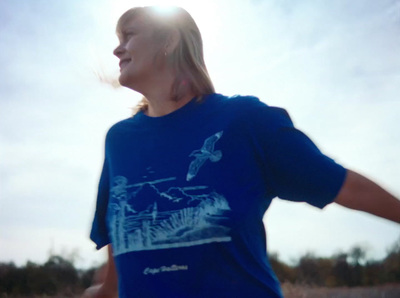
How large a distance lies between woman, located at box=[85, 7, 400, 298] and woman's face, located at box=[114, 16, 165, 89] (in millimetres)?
31

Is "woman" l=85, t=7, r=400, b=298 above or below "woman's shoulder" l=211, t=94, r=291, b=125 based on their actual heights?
below

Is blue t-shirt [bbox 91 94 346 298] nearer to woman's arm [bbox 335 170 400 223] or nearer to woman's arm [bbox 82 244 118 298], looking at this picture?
woman's arm [bbox 335 170 400 223]

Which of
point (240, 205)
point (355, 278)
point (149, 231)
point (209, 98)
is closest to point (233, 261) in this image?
point (240, 205)

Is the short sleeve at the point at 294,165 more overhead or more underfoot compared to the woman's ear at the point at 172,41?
more underfoot

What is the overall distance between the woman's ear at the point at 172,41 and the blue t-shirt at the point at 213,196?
0.33 metres

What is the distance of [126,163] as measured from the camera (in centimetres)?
206

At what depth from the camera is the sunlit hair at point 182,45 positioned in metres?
2.17

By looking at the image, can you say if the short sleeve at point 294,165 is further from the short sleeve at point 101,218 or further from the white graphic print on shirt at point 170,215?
the short sleeve at point 101,218

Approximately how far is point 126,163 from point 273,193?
0.54 metres

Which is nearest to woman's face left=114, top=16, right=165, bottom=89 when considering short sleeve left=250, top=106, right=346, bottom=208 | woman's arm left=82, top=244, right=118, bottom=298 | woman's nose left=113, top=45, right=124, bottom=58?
woman's nose left=113, top=45, right=124, bottom=58

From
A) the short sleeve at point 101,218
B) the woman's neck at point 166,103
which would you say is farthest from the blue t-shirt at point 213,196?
the short sleeve at point 101,218

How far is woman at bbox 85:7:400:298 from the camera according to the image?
1.69m

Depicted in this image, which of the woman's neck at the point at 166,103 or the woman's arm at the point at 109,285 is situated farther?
the woman's arm at the point at 109,285

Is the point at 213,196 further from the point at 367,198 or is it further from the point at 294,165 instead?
the point at 367,198
